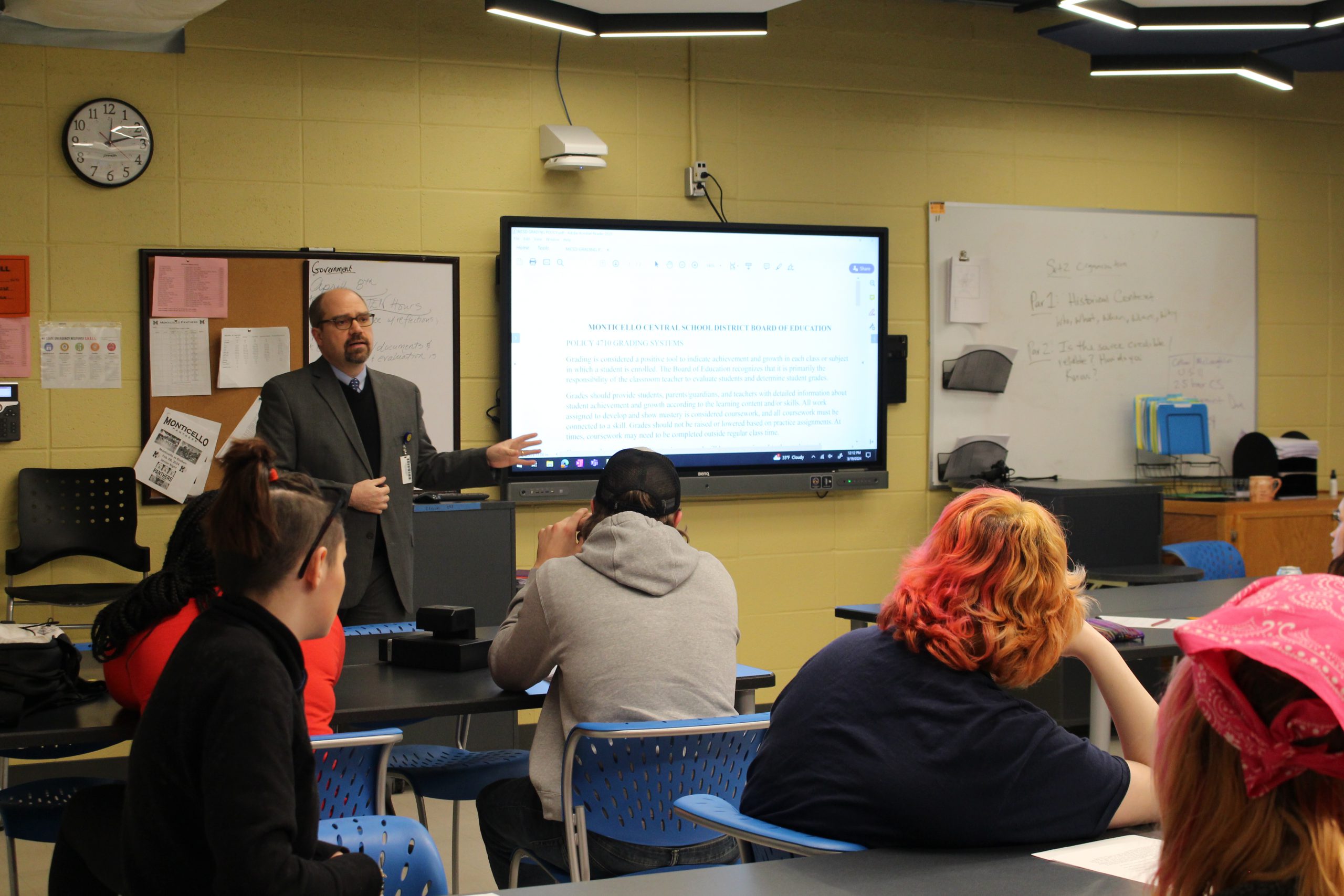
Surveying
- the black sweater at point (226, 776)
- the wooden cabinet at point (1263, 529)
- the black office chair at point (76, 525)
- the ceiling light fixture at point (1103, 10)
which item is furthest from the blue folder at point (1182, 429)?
the black sweater at point (226, 776)

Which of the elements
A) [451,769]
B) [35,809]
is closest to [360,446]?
[451,769]

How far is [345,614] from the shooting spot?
3.91 m

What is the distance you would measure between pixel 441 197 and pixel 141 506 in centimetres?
163

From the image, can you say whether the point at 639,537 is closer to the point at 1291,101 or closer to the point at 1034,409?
the point at 1034,409

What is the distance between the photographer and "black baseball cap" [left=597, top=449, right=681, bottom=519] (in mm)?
2488

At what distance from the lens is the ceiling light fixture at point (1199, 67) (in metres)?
5.36

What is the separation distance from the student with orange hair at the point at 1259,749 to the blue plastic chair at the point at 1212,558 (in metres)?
4.37

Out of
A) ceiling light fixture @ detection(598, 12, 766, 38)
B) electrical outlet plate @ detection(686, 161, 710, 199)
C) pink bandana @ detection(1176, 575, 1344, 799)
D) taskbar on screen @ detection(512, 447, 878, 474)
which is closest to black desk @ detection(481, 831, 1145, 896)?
pink bandana @ detection(1176, 575, 1344, 799)

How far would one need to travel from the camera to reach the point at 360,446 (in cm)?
394

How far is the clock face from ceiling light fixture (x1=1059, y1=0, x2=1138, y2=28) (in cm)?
328

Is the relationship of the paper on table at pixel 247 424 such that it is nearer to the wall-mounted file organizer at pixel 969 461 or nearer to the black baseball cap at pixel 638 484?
the black baseball cap at pixel 638 484

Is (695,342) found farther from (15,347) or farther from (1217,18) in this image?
(15,347)

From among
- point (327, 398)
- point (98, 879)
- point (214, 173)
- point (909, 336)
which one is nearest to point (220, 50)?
point (214, 173)

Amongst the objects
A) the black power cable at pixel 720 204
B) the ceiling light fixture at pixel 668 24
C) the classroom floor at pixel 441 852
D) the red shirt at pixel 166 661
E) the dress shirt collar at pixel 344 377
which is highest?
the ceiling light fixture at pixel 668 24
